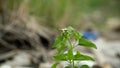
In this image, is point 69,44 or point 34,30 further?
point 34,30

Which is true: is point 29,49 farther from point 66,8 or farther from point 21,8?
point 66,8

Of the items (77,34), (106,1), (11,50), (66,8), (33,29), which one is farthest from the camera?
(106,1)

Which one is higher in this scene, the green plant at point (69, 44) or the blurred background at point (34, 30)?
the blurred background at point (34, 30)

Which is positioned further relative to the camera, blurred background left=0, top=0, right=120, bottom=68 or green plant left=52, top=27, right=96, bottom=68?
blurred background left=0, top=0, right=120, bottom=68

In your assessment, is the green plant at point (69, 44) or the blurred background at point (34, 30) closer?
the green plant at point (69, 44)

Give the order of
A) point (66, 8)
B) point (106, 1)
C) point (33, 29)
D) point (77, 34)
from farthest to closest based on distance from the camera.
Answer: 1. point (106, 1)
2. point (66, 8)
3. point (33, 29)
4. point (77, 34)

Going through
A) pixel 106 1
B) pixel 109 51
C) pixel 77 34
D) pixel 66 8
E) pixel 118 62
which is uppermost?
pixel 106 1

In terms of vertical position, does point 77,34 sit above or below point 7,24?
below

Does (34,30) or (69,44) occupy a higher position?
(34,30)

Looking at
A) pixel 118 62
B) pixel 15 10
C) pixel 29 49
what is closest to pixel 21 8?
pixel 15 10

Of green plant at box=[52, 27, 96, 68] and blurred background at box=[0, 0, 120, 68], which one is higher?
blurred background at box=[0, 0, 120, 68]

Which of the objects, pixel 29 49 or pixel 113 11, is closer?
pixel 29 49
